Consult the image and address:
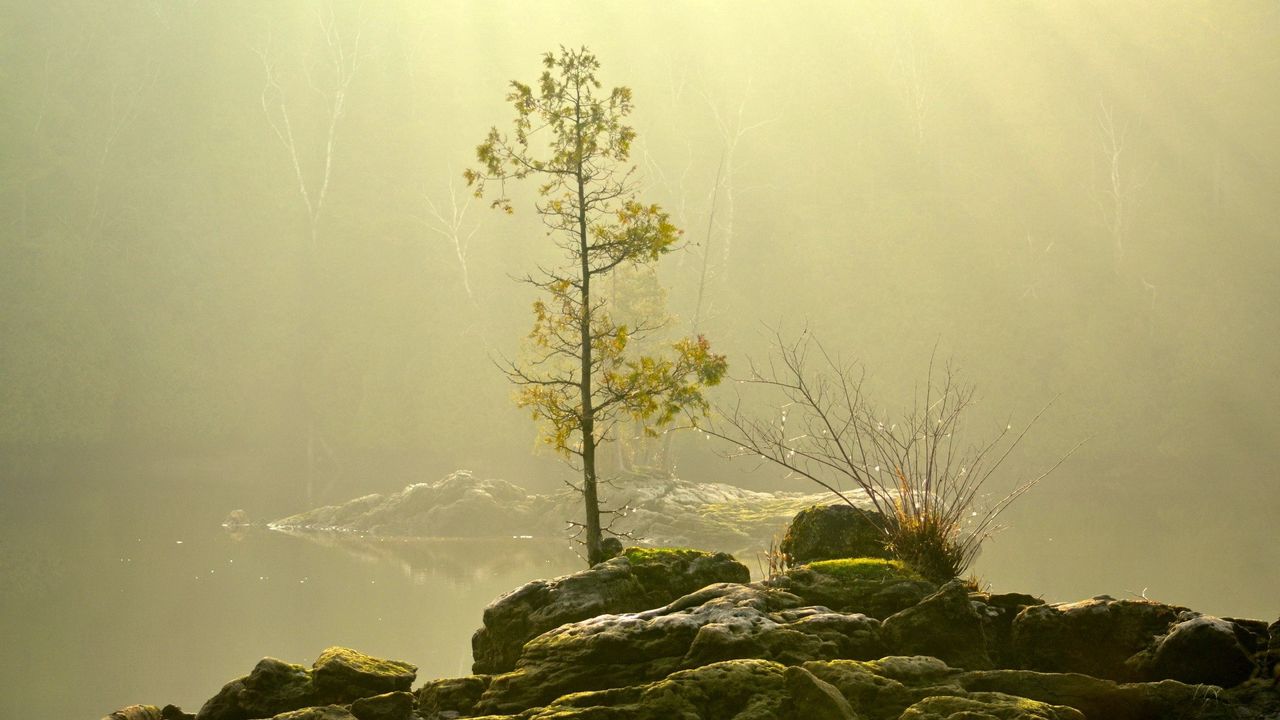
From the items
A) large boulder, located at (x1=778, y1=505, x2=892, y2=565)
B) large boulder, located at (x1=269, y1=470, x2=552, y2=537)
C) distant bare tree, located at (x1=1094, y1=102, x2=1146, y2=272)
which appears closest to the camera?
large boulder, located at (x1=778, y1=505, x2=892, y2=565)

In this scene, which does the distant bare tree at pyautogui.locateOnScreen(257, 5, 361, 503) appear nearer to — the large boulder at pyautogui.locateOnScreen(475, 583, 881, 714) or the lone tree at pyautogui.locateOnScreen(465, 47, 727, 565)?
the lone tree at pyautogui.locateOnScreen(465, 47, 727, 565)

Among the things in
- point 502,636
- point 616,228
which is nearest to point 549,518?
point 616,228

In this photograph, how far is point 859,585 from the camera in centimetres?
948

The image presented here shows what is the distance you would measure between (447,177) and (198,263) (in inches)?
954

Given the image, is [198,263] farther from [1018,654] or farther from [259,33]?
[1018,654]

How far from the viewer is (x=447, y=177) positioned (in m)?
98.1

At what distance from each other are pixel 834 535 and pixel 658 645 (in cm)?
331

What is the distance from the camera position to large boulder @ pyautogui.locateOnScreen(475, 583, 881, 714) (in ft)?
26.7

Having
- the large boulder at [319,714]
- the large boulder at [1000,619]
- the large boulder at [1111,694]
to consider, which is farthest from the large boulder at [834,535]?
the large boulder at [319,714]

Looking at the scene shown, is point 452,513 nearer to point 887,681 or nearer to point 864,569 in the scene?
point 864,569

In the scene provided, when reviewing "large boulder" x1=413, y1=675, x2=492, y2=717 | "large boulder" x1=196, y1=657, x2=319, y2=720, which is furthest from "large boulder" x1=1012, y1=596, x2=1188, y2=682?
"large boulder" x1=196, y1=657, x2=319, y2=720

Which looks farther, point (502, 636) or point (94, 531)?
point (94, 531)

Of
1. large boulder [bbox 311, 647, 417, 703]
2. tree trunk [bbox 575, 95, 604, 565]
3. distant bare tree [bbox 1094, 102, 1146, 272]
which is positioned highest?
distant bare tree [bbox 1094, 102, 1146, 272]

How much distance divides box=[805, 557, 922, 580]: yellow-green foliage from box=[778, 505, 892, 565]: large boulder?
80 centimetres
